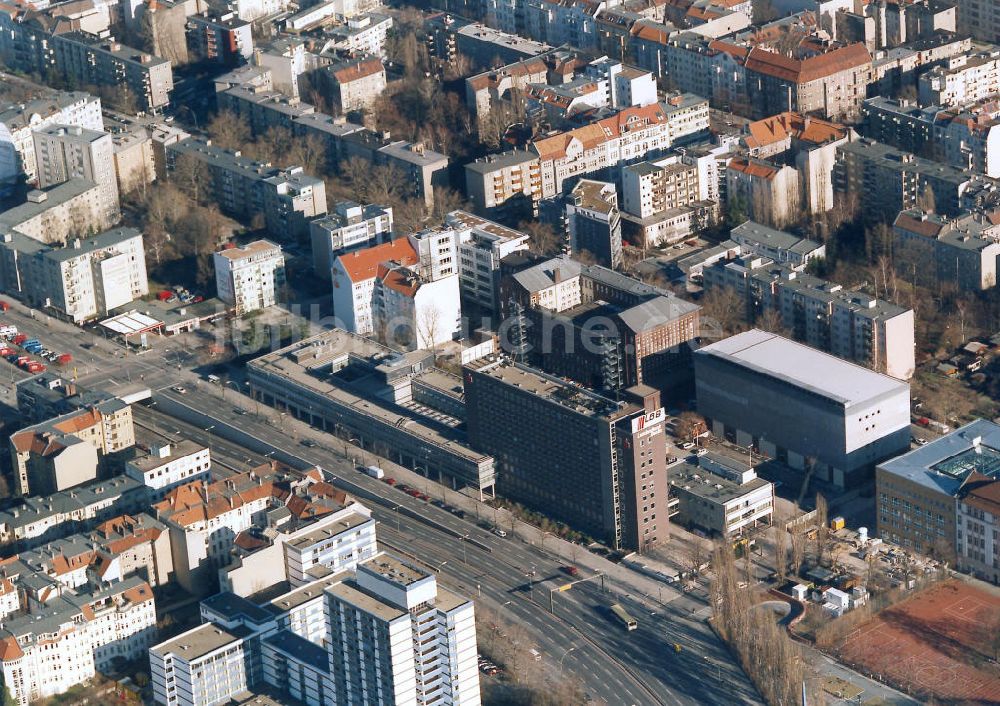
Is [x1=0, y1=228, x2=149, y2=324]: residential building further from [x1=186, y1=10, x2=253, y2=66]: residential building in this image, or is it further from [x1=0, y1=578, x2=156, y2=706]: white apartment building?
[x1=0, y1=578, x2=156, y2=706]: white apartment building

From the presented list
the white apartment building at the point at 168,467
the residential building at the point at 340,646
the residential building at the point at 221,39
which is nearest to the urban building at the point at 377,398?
the white apartment building at the point at 168,467

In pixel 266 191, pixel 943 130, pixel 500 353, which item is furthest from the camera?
pixel 943 130

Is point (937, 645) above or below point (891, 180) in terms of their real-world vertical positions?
below

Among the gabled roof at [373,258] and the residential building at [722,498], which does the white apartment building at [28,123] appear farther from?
the residential building at [722,498]

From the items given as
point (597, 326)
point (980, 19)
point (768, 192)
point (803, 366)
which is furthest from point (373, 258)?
point (980, 19)

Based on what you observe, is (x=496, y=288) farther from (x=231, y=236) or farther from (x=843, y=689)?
(x=843, y=689)

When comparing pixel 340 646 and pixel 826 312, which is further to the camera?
pixel 826 312

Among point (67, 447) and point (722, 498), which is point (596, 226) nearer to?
point (722, 498)
